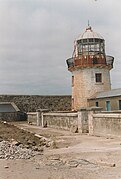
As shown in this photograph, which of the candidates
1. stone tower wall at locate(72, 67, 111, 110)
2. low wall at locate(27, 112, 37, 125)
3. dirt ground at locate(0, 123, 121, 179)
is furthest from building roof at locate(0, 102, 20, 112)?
dirt ground at locate(0, 123, 121, 179)

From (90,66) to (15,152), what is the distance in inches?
700

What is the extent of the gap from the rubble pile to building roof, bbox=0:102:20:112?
2282cm

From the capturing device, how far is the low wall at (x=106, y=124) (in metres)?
15.4

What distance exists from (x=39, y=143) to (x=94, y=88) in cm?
1473

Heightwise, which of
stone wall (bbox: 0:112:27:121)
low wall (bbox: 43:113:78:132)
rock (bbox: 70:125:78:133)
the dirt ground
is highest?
stone wall (bbox: 0:112:27:121)

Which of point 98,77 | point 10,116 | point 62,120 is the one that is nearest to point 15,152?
point 62,120

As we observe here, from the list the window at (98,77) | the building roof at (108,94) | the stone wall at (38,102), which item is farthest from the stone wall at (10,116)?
the window at (98,77)

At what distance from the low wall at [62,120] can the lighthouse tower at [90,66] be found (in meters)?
3.53

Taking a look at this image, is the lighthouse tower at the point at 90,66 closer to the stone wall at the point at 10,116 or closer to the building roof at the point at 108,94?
the building roof at the point at 108,94

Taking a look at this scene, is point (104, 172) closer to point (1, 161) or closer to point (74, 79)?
point (1, 161)

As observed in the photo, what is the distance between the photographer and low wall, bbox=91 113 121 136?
1545 cm

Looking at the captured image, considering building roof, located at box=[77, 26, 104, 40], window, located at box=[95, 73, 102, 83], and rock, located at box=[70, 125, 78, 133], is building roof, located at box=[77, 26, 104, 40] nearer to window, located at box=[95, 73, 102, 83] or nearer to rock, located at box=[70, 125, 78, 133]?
window, located at box=[95, 73, 102, 83]

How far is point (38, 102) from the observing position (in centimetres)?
3972

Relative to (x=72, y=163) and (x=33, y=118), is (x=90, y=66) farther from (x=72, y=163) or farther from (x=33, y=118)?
(x=72, y=163)
